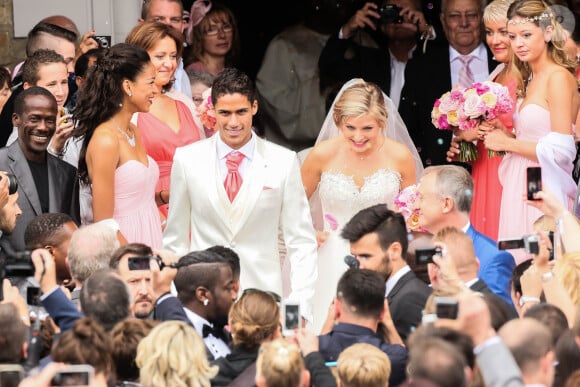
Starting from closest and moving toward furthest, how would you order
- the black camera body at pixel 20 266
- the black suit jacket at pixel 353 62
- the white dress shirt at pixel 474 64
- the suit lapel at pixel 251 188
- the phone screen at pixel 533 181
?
the black camera body at pixel 20 266 < the phone screen at pixel 533 181 < the suit lapel at pixel 251 188 < the white dress shirt at pixel 474 64 < the black suit jacket at pixel 353 62

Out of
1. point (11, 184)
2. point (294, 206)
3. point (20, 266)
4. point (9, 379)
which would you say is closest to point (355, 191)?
point (294, 206)

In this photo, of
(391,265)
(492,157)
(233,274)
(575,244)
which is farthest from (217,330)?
(492,157)

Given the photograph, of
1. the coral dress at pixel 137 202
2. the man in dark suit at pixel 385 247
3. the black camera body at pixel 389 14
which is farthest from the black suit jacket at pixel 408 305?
the black camera body at pixel 389 14

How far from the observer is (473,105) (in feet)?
32.8

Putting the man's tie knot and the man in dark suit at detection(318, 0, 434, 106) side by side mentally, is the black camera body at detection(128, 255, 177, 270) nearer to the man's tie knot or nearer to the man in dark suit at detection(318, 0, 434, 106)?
the man's tie knot

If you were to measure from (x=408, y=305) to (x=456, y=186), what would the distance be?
1394 millimetres

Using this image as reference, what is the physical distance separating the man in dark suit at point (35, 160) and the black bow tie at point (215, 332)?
6.02 feet

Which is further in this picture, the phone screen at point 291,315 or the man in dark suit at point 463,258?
the man in dark suit at point 463,258

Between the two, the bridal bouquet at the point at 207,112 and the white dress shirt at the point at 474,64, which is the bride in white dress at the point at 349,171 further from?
the white dress shirt at the point at 474,64

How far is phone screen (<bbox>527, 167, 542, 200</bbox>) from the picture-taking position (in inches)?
317

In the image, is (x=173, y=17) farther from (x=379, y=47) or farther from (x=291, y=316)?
(x=291, y=316)

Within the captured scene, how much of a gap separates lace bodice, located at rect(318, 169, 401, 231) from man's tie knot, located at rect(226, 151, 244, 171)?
1.06m

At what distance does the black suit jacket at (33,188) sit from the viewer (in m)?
9.29

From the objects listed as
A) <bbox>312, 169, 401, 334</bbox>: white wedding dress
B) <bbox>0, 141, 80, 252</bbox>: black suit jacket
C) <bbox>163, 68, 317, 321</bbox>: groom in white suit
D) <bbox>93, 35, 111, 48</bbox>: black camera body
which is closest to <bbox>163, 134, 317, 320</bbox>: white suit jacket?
<bbox>163, 68, 317, 321</bbox>: groom in white suit
